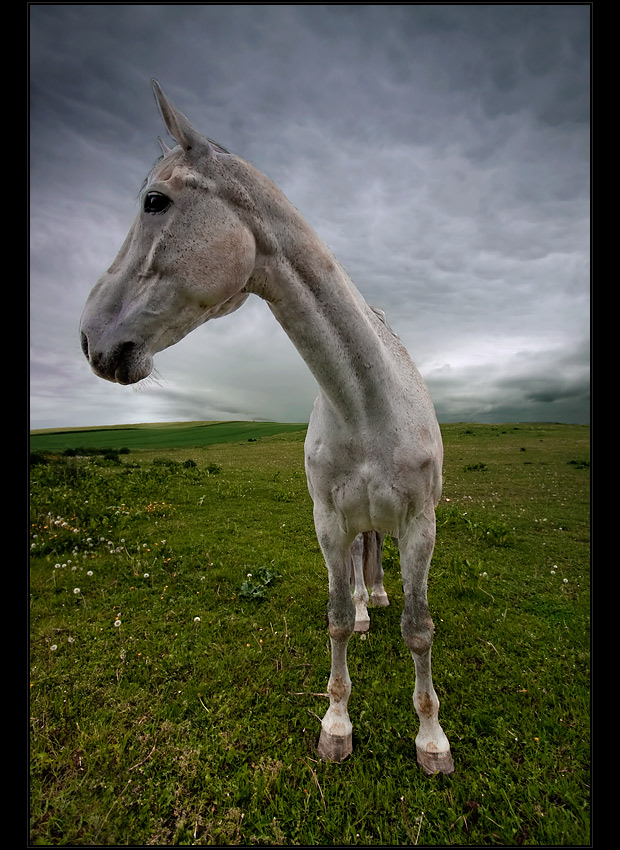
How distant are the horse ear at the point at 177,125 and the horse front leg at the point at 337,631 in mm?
2692

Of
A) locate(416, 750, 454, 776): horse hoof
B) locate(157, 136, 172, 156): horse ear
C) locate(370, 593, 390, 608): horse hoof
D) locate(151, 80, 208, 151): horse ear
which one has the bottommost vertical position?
locate(416, 750, 454, 776): horse hoof

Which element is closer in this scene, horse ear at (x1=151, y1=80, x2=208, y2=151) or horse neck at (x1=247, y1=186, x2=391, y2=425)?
horse ear at (x1=151, y1=80, x2=208, y2=151)

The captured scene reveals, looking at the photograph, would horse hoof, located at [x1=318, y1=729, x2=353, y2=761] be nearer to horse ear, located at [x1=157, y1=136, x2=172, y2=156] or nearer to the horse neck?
the horse neck

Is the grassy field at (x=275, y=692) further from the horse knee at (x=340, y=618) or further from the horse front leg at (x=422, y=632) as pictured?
→ the horse knee at (x=340, y=618)

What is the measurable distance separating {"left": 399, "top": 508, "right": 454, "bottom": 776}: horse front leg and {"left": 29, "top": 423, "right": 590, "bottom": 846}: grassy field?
160 mm

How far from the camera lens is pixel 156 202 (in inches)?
80.7

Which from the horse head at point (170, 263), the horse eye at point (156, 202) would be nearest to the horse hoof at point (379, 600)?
the horse head at point (170, 263)

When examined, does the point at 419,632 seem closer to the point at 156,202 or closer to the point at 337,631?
the point at 337,631

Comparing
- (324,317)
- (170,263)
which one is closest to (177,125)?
(170,263)

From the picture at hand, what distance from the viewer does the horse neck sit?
230 cm

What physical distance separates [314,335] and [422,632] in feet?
8.85

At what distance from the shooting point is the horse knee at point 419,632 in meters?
3.28

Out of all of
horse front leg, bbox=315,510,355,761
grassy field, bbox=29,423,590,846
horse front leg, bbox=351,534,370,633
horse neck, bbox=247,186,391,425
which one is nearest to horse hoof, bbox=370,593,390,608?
grassy field, bbox=29,423,590,846

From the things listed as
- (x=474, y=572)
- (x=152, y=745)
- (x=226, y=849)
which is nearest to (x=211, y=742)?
(x=152, y=745)
